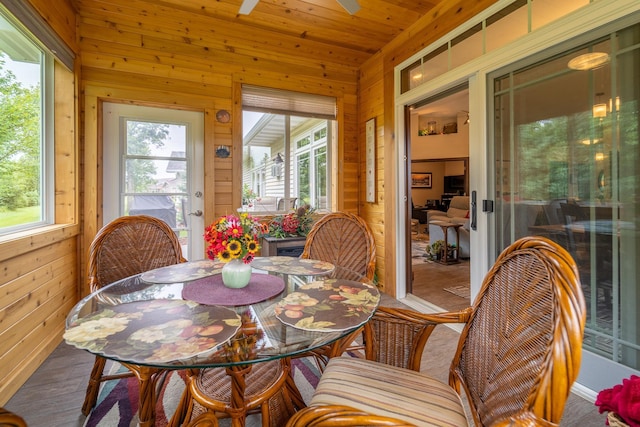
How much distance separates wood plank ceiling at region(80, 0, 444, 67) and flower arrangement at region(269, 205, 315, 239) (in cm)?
198

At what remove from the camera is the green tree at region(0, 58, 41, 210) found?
6.15 ft

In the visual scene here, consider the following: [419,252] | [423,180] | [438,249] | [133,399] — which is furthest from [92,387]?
[423,180]

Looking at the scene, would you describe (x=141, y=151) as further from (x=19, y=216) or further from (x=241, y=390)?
(x=241, y=390)

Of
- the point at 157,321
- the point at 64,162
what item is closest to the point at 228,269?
the point at 157,321

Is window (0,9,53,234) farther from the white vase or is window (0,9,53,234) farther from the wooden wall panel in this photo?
the white vase

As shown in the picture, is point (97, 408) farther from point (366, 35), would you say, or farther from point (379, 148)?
A: point (366, 35)

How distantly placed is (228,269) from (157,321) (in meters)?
0.38

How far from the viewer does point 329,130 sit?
13.4 ft

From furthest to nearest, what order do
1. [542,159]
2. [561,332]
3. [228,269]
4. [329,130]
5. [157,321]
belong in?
[329,130], [542,159], [228,269], [157,321], [561,332]

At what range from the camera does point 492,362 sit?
89cm

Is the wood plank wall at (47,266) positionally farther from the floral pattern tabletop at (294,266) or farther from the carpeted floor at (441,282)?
the carpeted floor at (441,282)

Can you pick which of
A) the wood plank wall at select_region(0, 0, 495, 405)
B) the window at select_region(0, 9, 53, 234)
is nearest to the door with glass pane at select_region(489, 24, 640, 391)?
the wood plank wall at select_region(0, 0, 495, 405)

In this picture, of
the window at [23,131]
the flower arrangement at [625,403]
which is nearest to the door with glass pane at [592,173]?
the flower arrangement at [625,403]

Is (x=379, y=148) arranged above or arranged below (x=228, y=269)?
above
